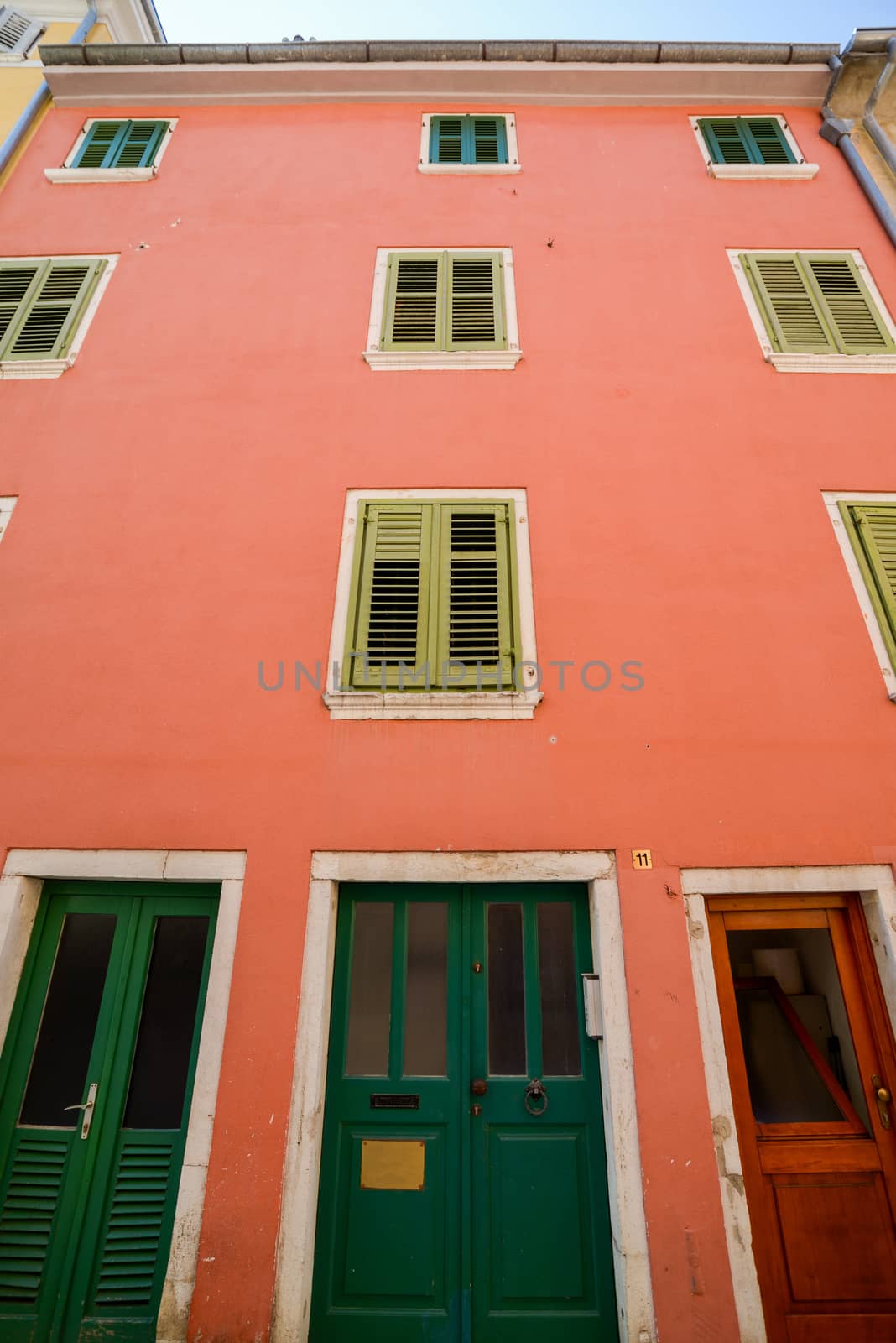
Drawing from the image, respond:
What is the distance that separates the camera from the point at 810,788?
454 centimetres

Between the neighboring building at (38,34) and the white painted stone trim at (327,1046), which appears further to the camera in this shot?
the neighboring building at (38,34)

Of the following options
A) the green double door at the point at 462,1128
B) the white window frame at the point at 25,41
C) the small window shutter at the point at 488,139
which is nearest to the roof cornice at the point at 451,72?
the small window shutter at the point at 488,139

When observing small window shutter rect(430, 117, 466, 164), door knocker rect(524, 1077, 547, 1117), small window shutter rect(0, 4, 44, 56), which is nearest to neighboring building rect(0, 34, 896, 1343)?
door knocker rect(524, 1077, 547, 1117)

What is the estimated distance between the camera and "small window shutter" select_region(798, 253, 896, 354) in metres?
6.28

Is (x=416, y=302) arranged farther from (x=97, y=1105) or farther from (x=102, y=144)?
(x=97, y=1105)

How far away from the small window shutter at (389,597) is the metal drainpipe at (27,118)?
20.5ft

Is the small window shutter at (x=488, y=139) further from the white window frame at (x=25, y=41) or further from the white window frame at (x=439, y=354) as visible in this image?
the white window frame at (x=25, y=41)

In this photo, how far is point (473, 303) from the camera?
21.5 ft

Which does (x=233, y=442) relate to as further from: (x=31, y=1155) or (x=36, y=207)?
(x=31, y=1155)

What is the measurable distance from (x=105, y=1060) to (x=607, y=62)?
1063 cm

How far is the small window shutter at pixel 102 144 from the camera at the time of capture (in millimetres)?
7633

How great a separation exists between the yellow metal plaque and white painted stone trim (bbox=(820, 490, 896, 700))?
4225 mm

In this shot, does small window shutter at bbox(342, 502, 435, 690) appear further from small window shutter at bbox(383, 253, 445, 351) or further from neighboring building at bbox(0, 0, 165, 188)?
neighboring building at bbox(0, 0, 165, 188)

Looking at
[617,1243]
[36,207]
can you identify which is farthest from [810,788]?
[36,207]
